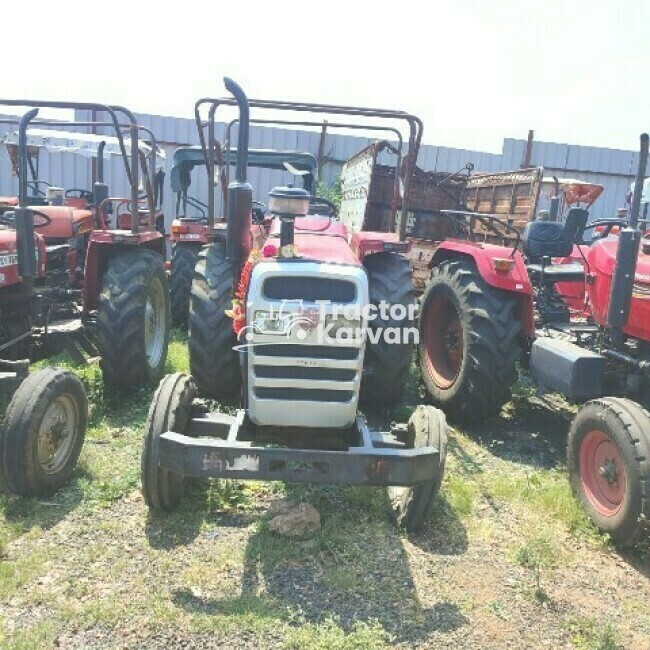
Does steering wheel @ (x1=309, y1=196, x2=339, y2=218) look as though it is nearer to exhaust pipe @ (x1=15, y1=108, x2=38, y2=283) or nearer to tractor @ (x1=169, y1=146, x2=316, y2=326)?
tractor @ (x1=169, y1=146, x2=316, y2=326)

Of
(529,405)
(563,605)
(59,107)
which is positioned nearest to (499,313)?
(529,405)

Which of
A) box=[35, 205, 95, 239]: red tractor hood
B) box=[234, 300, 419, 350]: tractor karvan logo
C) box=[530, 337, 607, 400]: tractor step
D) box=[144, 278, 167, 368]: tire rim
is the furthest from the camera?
box=[35, 205, 95, 239]: red tractor hood

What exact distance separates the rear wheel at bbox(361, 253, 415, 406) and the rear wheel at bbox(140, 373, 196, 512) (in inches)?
44.3

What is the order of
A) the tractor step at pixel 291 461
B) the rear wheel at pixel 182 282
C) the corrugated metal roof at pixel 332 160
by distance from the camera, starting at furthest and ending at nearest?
1. the corrugated metal roof at pixel 332 160
2. the rear wheel at pixel 182 282
3. the tractor step at pixel 291 461

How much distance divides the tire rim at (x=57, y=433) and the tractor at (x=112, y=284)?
0.89 m

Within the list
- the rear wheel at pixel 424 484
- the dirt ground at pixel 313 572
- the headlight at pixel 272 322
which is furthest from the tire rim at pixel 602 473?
the headlight at pixel 272 322

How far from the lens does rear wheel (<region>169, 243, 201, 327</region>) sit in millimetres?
6961

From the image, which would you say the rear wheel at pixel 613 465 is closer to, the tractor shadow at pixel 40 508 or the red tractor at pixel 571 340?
the red tractor at pixel 571 340

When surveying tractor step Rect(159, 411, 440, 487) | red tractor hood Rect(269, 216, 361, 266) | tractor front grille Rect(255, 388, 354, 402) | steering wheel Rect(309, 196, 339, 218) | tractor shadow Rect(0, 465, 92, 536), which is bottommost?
tractor shadow Rect(0, 465, 92, 536)

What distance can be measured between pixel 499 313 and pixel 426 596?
2.08 meters

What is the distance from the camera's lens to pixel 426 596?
2.62 m

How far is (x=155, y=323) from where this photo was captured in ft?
17.4

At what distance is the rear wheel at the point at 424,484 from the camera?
9.86 feet

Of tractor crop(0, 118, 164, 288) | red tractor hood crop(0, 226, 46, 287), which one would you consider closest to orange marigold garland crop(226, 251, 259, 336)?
red tractor hood crop(0, 226, 46, 287)
